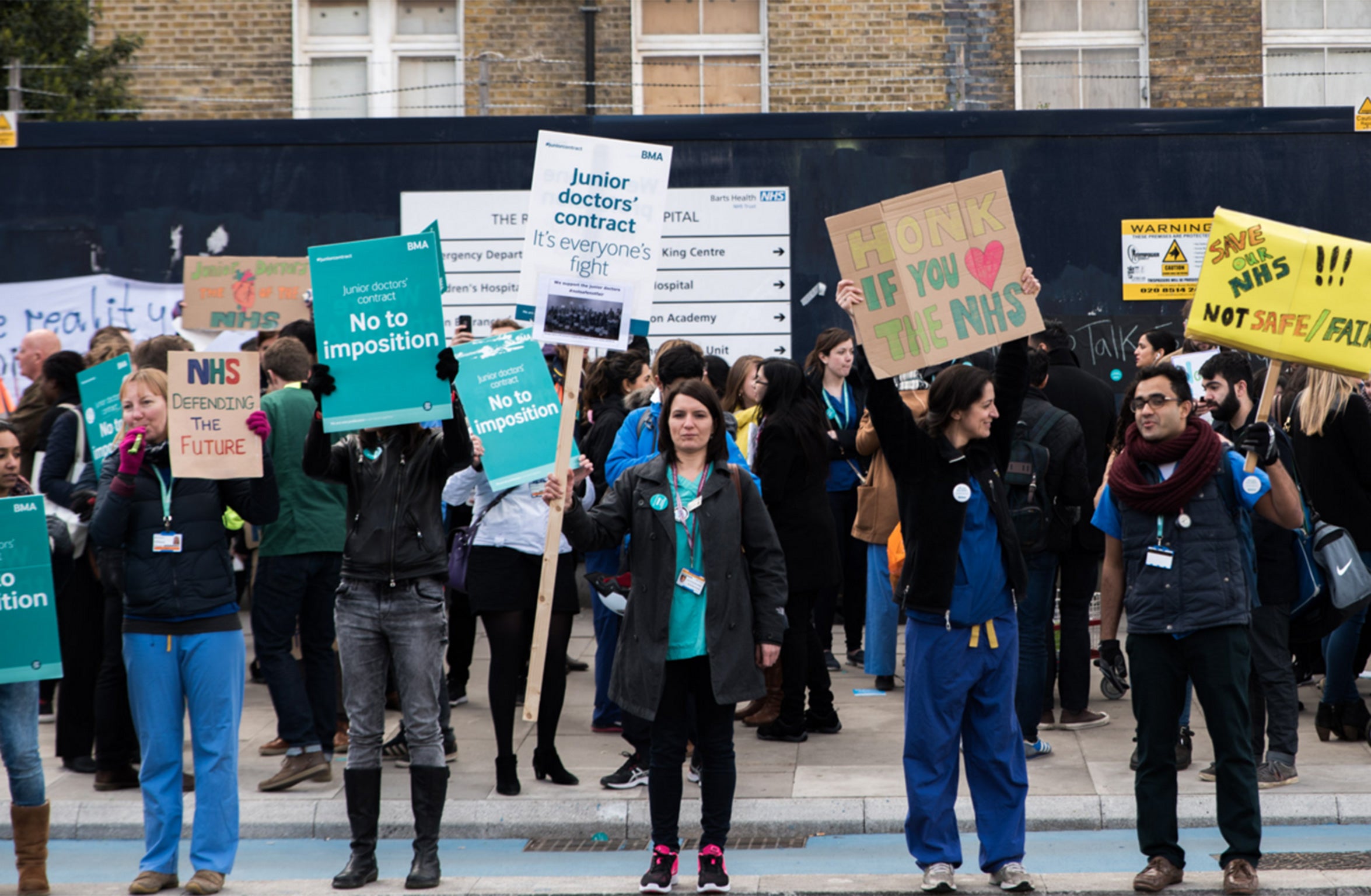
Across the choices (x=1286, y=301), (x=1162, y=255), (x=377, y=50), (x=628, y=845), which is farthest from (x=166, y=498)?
(x=377, y=50)

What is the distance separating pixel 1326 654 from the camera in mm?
7879

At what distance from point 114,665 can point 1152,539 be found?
15.8 feet

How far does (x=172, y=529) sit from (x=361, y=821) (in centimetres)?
138

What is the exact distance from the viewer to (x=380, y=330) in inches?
245

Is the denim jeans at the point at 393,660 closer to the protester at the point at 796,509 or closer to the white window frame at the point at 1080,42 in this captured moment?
the protester at the point at 796,509

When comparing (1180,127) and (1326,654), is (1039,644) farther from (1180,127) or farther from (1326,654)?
(1180,127)

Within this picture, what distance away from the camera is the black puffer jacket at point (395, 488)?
6.08 meters

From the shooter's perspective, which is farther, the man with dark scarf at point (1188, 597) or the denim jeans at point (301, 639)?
the denim jeans at point (301, 639)

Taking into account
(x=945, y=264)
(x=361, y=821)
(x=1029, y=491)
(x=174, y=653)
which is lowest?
(x=361, y=821)

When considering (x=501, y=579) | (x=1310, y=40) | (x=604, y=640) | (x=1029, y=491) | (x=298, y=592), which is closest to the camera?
(x=501, y=579)

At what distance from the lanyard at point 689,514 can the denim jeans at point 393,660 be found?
1051 mm

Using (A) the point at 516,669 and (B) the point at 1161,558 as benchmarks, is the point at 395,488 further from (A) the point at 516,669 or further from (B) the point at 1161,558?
(B) the point at 1161,558

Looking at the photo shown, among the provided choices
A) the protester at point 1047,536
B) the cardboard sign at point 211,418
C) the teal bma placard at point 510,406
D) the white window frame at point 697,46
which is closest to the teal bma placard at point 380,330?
the cardboard sign at point 211,418

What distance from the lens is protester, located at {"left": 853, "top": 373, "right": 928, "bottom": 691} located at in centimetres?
848
